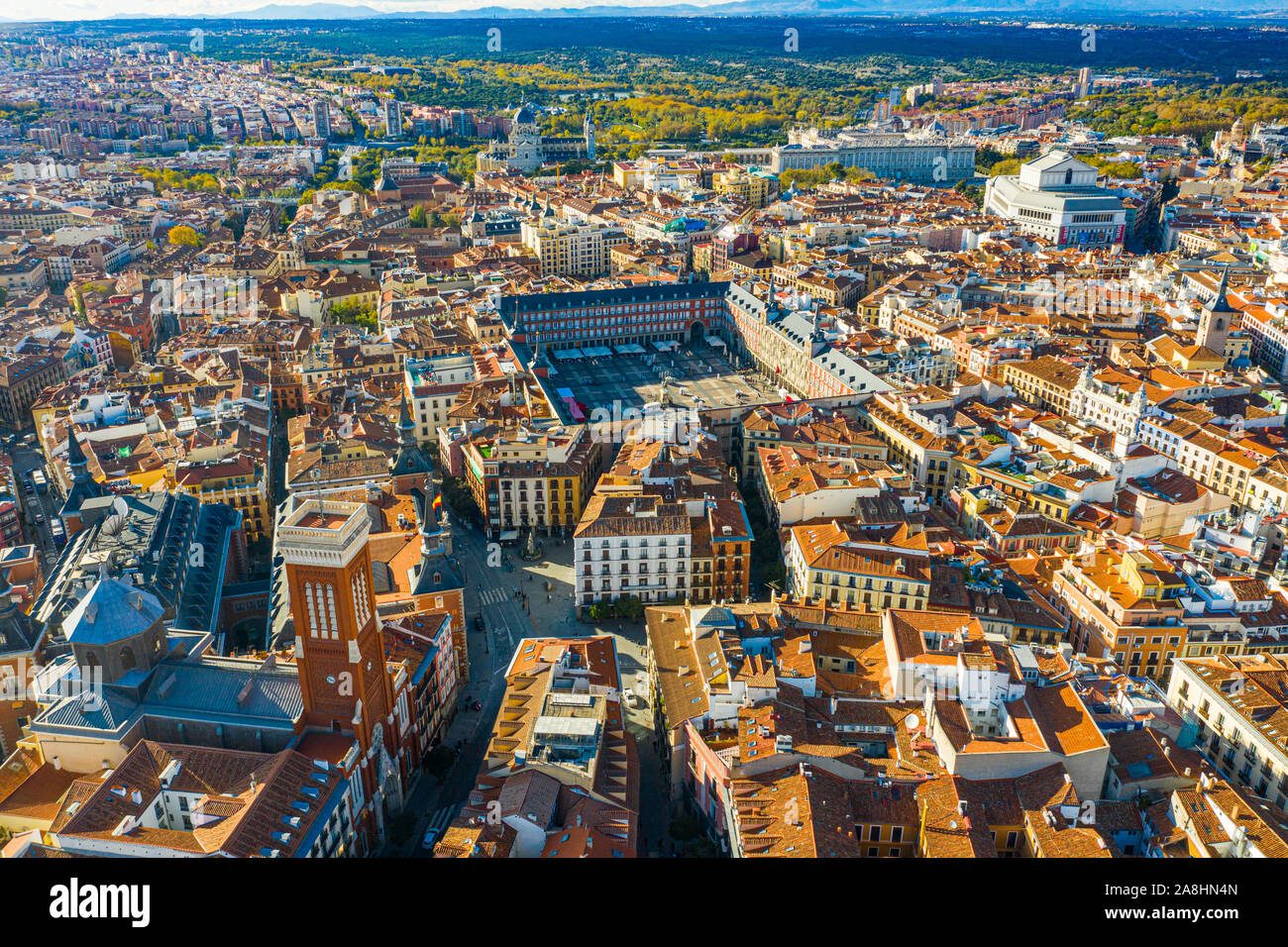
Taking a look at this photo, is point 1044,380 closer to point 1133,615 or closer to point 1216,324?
point 1216,324

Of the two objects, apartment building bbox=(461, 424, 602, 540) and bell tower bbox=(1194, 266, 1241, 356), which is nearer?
apartment building bbox=(461, 424, 602, 540)

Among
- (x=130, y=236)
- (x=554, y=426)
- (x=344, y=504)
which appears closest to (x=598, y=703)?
(x=344, y=504)

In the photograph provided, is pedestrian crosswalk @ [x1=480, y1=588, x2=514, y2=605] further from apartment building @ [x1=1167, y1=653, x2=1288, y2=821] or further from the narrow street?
apartment building @ [x1=1167, y1=653, x2=1288, y2=821]

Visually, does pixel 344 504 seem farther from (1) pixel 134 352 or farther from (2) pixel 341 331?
(1) pixel 134 352

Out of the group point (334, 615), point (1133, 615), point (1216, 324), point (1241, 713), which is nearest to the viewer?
point (334, 615)

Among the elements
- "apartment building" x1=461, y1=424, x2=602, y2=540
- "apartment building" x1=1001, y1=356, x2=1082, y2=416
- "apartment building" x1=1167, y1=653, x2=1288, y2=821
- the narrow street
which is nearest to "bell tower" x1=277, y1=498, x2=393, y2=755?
the narrow street

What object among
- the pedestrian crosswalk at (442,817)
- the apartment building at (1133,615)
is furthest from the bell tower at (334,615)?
the apartment building at (1133,615)

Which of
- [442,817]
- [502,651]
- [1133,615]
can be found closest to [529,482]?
[502,651]

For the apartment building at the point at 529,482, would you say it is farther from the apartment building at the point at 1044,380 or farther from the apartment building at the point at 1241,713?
the apartment building at the point at 1044,380
